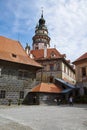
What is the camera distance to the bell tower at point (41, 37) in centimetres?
6447

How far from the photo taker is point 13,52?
Result: 31516 millimetres

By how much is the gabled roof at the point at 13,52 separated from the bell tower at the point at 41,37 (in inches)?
1141

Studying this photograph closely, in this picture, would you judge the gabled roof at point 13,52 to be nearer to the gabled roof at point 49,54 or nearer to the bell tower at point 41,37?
the gabled roof at point 49,54

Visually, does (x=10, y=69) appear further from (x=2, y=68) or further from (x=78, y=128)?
(x=78, y=128)

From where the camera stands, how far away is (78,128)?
9.95 meters

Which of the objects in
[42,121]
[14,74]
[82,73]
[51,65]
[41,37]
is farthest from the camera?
[41,37]

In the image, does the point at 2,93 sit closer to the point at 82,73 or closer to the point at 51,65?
the point at 82,73

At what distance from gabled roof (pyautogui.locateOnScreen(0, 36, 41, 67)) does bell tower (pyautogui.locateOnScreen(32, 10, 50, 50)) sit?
95.1ft

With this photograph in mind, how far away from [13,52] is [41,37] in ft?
117

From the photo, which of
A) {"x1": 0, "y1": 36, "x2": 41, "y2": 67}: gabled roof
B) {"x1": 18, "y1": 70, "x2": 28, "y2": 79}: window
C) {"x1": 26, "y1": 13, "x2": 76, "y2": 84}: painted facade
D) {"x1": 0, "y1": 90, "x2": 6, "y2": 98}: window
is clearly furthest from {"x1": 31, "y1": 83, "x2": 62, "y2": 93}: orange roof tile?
{"x1": 26, "y1": 13, "x2": 76, "y2": 84}: painted facade

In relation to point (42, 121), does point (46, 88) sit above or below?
above

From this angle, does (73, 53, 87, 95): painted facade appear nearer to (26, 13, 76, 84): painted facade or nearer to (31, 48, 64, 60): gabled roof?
(26, 13, 76, 84): painted facade

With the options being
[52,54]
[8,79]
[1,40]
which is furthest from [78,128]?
[52,54]

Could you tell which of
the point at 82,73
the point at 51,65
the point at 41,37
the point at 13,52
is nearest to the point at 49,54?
the point at 51,65
